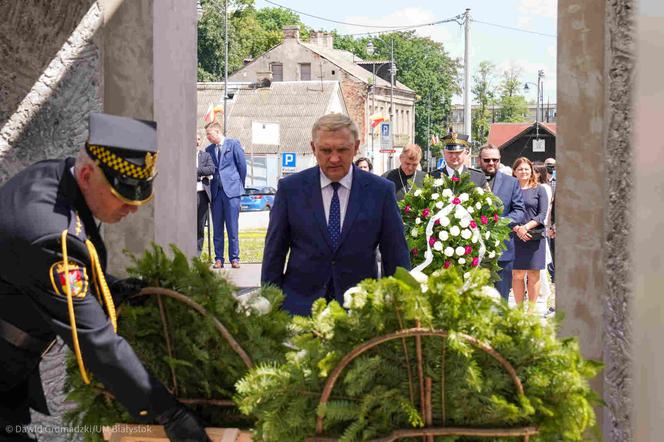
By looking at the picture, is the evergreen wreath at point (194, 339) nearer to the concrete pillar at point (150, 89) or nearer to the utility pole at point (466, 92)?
the concrete pillar at point (150, 89)

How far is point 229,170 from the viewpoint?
14617 millimetres

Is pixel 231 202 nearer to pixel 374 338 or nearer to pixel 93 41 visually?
pixel 93 41

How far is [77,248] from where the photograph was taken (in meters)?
3.05

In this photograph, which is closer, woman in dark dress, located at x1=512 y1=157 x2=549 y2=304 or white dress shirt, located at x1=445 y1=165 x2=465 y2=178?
white dress shirt, located at x1=445 y1=165 x2=465 y2=178

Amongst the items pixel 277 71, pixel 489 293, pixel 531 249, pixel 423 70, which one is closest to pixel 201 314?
pixel 489 293

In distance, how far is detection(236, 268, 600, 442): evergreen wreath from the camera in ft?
9.28

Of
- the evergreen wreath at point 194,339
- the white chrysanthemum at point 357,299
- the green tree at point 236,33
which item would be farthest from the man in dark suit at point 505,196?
the green tree at point 236,33

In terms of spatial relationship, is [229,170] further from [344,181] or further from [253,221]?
[253,221]

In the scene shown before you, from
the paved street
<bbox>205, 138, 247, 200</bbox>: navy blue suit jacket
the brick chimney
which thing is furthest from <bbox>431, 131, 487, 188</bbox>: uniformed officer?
the brick chimney

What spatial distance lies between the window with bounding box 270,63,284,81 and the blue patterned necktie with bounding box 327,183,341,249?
83879 millimetres

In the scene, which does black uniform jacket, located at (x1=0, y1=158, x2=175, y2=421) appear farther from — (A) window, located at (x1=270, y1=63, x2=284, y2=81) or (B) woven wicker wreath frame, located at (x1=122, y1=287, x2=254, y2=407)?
(A) window, located at (x1=270, y1=63, x2=284, y2=81)

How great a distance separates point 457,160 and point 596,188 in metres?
4.62

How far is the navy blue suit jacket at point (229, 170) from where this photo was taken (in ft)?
47.7

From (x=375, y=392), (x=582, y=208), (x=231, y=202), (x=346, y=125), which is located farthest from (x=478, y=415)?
(x=231, y=202)
